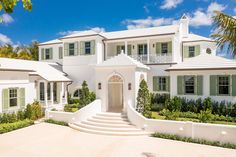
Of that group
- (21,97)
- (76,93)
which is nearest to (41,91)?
(21,97)

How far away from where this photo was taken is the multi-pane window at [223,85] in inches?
756

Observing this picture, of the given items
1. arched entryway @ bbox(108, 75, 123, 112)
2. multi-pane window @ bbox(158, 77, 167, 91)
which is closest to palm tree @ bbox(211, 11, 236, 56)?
arched entryway @ bbox(108, 75, 123, 112)

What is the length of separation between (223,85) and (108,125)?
39.0ft

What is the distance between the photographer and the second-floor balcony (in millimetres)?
24077

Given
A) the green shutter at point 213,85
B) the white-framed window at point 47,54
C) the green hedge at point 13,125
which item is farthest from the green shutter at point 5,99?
the green shutter at point 213,85

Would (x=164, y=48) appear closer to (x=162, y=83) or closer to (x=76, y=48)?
(x=162, y=83)

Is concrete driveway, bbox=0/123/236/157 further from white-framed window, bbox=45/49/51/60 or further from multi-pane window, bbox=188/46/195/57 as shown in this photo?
white-framed window, bbox=45/49/51/60

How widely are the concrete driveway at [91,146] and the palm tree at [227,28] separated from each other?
5.99 meters

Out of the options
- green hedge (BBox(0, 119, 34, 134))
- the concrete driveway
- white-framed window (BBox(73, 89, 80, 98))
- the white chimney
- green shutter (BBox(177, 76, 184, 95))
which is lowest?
the concrete driveway

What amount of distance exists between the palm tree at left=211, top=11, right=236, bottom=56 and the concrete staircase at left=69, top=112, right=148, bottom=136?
7.99 meters

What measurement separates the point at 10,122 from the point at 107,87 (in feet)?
29.3

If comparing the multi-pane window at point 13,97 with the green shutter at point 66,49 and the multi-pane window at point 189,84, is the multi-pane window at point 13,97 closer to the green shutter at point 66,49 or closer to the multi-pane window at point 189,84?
the green shutter at point 66,49

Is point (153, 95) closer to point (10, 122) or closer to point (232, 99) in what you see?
point (232, 99)

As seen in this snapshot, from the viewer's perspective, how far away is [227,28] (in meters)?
11.0
